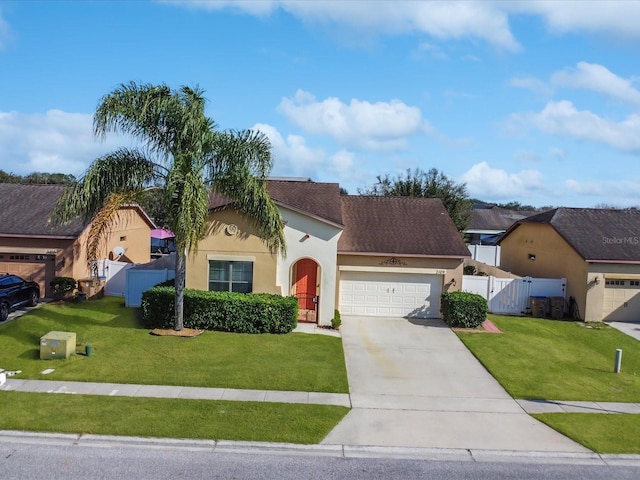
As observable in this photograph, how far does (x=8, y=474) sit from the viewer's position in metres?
8.34

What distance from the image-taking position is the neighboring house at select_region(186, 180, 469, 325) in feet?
61.6

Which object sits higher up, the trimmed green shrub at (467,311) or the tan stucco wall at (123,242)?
the tan stucco wall at (123,242)

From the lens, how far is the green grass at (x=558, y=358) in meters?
13.3

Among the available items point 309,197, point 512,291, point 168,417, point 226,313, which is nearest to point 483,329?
point 512,291

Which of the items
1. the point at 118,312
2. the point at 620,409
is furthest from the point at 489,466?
the point at 118,312

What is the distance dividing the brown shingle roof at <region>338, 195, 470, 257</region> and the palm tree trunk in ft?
22.1

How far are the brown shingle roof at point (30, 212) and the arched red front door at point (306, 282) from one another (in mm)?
8471

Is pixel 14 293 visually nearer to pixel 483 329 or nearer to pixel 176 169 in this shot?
pixel 176 169

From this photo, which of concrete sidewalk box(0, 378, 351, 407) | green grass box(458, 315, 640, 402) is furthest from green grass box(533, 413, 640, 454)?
concrete sidewalk box(0, 378, 351, 407)

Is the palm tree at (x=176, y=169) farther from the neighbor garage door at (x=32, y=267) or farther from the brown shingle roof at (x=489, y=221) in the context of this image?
the brown shingle roof at (x=489, y=221)

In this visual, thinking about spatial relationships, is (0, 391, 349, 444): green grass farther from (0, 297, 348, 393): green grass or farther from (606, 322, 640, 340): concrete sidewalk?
(606, 322, 640, 340): concrete sidewalk

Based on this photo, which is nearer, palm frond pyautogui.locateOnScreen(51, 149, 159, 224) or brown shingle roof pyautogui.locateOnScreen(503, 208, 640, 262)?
palm frond pyautogui.locateOnScreen(51, 149, 159, 224)

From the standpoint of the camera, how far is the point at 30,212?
2320 cm

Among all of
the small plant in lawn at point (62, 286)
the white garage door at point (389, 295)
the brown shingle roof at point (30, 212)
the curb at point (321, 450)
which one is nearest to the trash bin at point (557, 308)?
the white garage door at point (389, 295)
